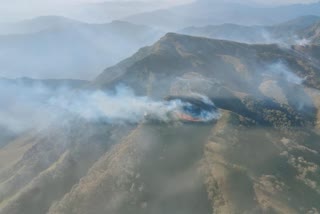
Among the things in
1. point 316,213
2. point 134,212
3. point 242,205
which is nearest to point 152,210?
point 134,212

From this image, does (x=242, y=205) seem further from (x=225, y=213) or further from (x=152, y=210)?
(x=152, y=210)

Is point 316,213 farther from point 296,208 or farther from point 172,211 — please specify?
point 172,211

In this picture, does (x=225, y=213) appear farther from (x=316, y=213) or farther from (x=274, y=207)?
(x=316, y=213)

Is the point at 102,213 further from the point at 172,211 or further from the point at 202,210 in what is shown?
the point at 202,210

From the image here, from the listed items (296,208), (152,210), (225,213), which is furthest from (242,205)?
(152,210)

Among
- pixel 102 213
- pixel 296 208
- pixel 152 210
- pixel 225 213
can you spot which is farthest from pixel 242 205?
pixel 102 213

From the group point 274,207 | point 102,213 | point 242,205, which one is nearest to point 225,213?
point 242,205
